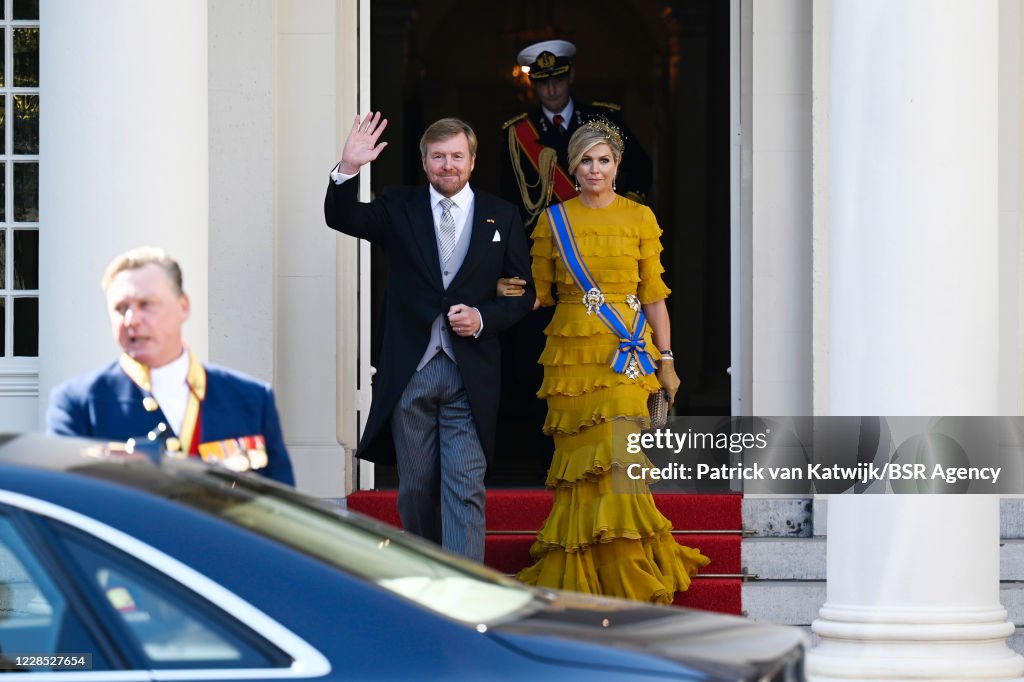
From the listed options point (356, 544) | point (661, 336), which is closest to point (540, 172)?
point (661, 336)

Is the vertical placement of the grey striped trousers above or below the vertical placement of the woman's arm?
below

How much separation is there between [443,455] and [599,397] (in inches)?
34.3

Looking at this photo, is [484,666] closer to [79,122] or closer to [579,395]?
[79,122]

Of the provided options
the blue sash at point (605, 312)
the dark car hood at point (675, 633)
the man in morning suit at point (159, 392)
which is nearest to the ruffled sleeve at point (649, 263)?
the blue sash at point (605, 312)

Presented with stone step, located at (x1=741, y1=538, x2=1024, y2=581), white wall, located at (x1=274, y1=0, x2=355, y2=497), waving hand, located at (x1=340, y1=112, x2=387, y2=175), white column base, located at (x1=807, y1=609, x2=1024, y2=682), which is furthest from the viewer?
white wall, located at (x1=274, y1=0, x2=355, y2=497)

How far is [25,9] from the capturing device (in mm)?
9453

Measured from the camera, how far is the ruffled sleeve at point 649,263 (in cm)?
776

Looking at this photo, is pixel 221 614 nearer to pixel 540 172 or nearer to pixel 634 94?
pixel 540 172

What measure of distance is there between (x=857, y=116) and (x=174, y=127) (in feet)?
9.04

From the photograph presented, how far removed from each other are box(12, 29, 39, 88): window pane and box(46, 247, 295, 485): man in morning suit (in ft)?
17.5

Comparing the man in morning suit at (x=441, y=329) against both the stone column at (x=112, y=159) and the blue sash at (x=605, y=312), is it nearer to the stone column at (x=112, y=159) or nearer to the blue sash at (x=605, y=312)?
the blue sash at (x=605, y=312)

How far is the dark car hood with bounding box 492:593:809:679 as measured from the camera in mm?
3154

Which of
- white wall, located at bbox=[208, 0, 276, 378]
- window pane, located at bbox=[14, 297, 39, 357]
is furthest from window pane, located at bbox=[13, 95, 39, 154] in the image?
white wall, located at bbox=[208, 0, 276, 378]

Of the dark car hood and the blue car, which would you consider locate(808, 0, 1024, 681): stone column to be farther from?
the blue car
